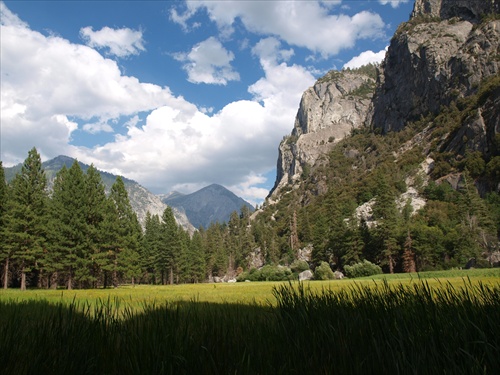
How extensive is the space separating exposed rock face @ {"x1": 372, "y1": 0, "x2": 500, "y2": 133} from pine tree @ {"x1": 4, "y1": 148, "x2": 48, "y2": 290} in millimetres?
123361

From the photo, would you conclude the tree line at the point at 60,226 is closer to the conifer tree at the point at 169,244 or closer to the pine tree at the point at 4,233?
the pine tree at the point at 4,233

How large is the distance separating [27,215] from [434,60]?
5674 inches

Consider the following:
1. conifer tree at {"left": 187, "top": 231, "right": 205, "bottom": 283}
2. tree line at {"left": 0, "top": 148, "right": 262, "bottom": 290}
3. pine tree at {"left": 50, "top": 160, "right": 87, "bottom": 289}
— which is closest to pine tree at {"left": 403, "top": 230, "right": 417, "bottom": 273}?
tree line at {"left": 0, "top": 148, "right": 262, "bottom": 290}

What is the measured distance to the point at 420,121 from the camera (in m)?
128

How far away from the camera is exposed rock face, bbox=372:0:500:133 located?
110562mm

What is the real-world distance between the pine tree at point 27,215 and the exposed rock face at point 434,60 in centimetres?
12336

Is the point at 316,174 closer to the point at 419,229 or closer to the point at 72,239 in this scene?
the point at 419,229

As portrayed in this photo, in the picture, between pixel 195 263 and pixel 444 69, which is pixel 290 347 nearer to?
pixel 195 263

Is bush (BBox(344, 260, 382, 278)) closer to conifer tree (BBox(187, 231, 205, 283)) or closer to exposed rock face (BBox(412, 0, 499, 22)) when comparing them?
conifer tree (BBox(187, 231, 205, 283))

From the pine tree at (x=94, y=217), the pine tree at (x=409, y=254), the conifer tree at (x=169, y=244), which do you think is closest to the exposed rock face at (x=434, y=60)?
the pine tree at (x=409, y=254)

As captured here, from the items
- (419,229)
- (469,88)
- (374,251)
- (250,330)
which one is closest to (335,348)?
(250,330)

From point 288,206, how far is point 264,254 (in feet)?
182

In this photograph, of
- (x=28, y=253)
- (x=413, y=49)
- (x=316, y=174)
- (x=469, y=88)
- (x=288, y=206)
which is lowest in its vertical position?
(x=28, y=253)

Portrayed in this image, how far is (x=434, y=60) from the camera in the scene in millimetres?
128750
